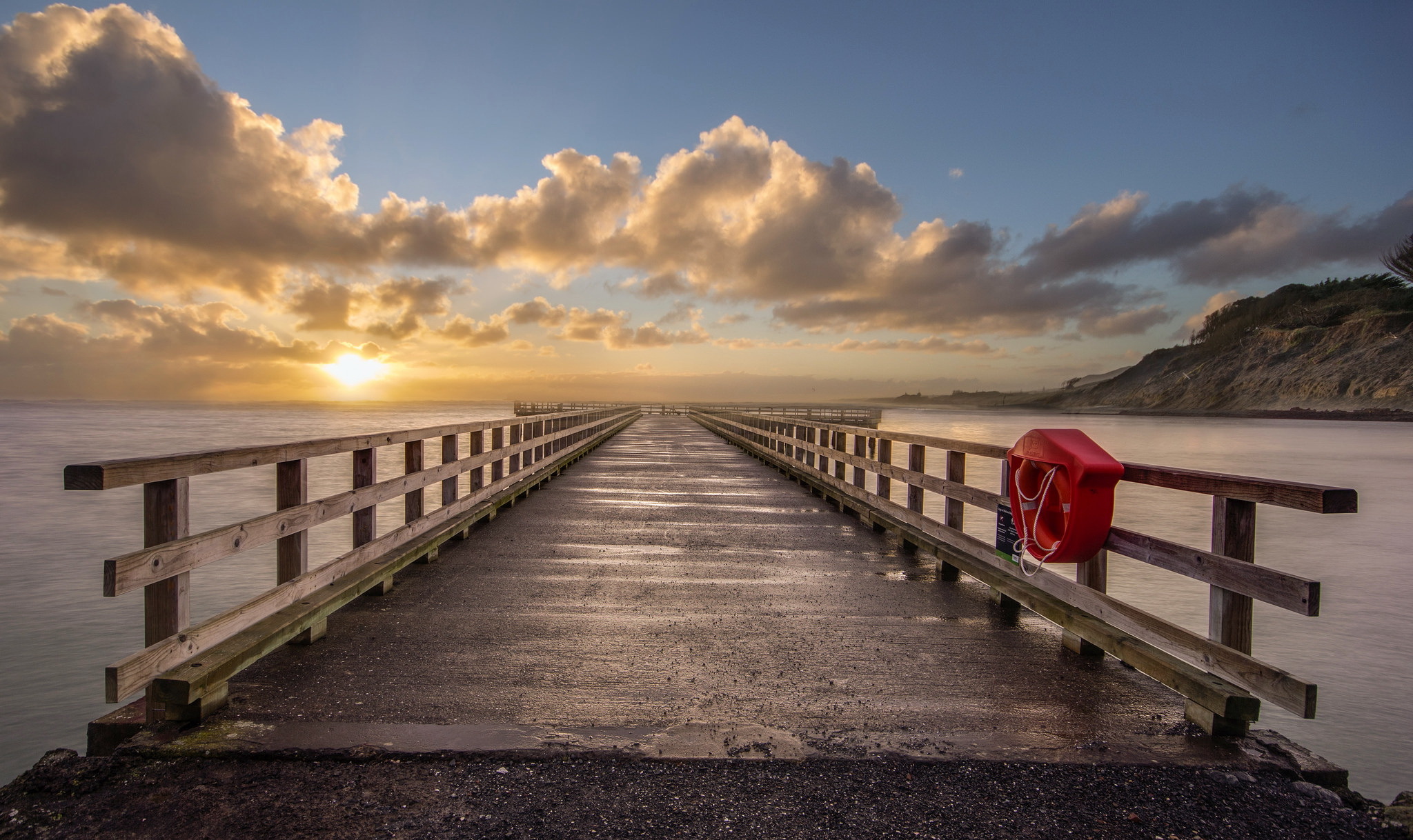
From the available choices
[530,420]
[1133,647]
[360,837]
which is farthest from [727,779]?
[530,420]

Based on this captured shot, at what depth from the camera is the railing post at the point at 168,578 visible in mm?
3012

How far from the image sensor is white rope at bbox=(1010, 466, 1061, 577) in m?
4.10

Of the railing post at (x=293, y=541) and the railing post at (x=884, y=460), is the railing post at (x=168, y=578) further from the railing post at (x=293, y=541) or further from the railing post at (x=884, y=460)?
the railing post at (x=884, y=460)

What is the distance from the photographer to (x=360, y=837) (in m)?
2.27

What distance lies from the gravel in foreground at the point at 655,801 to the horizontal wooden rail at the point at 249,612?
0.32 meters

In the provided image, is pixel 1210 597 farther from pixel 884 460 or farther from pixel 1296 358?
pixel 1296 358

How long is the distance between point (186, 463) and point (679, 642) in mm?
2665

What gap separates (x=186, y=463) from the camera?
3.21m

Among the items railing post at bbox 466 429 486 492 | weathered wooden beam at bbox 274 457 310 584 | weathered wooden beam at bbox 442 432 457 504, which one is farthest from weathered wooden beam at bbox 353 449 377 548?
railing post at bbox 466 429 486 492

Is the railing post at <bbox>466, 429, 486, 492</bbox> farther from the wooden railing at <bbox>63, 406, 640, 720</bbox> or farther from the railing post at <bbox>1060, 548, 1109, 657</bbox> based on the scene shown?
the railing post at <bbox>1060, 548, 1109, 657</bbox>

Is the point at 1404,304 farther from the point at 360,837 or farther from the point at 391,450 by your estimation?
the point at 360,837

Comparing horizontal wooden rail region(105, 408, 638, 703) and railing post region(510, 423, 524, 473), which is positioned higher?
railing post region(510, 423, 524, 473)

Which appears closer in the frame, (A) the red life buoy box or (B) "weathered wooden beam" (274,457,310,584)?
(A) the red life buoy box

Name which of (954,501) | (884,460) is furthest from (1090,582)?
(884,460)
